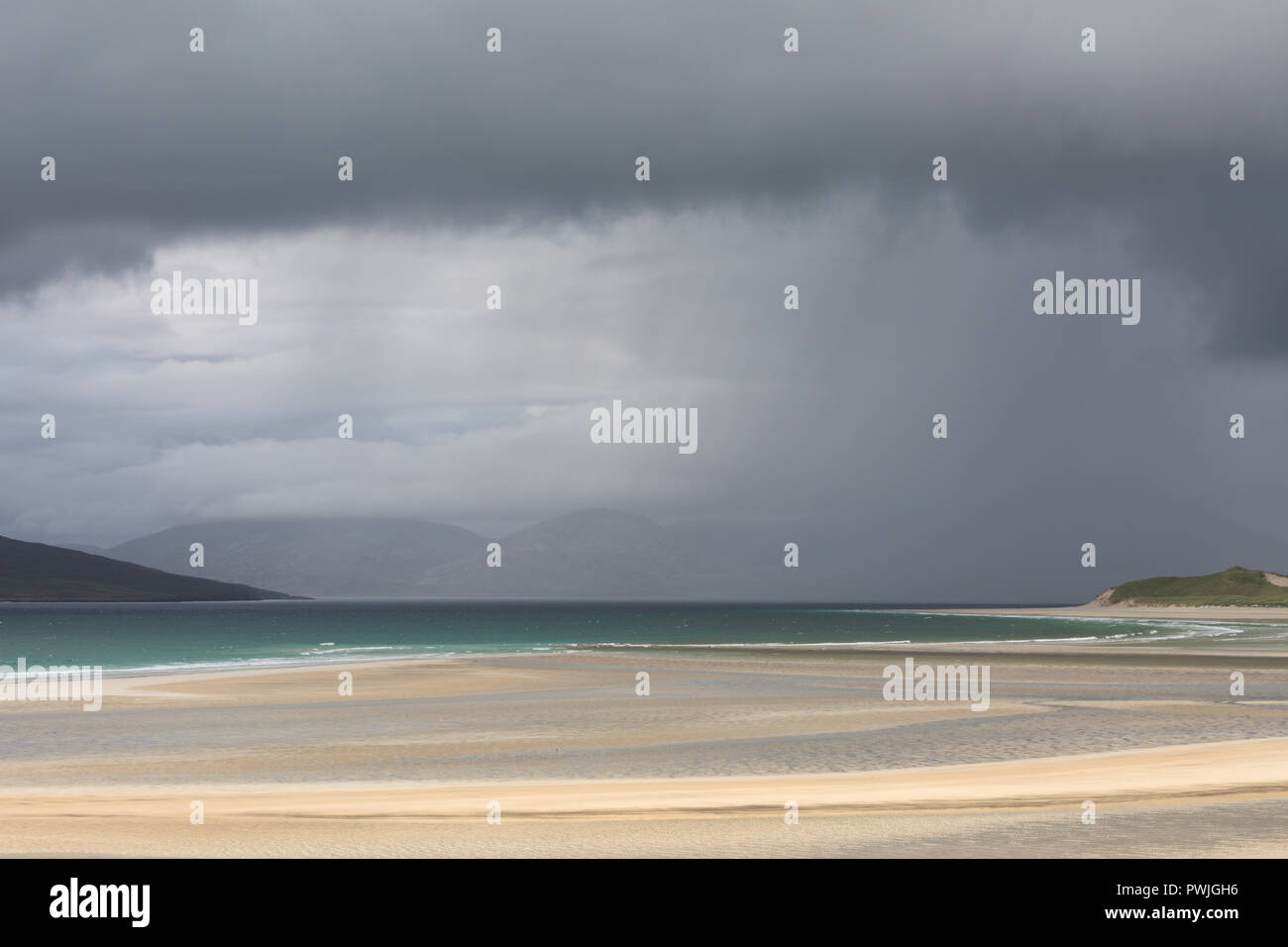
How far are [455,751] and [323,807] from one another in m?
7.93

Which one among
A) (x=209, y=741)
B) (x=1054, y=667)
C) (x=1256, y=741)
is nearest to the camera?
(x=1256, y=741)

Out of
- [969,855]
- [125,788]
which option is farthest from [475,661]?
[969,855]

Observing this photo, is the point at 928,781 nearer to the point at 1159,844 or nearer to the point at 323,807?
the point at 1159,844

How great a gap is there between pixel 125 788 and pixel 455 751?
7.45 m

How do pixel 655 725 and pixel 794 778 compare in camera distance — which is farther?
pixel 655 725

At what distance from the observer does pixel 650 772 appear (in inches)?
872

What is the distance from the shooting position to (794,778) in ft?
68.5

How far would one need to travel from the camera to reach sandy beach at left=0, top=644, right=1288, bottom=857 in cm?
1496

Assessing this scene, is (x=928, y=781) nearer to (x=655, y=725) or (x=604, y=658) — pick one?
(x=655, y=725)

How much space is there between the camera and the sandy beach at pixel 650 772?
15.0 metres
